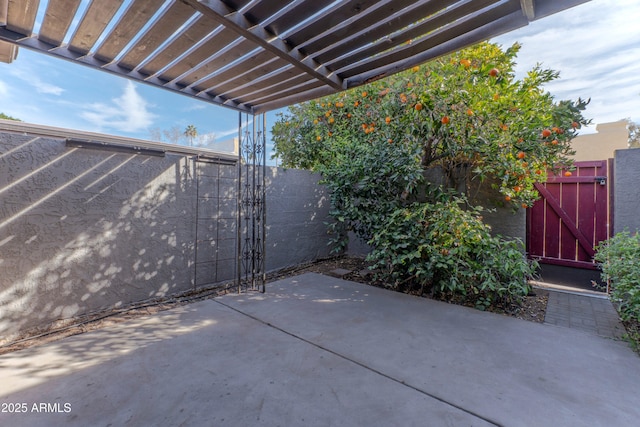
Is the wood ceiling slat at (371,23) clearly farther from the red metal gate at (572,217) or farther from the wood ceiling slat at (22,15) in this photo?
the red metal gate at (572,217)

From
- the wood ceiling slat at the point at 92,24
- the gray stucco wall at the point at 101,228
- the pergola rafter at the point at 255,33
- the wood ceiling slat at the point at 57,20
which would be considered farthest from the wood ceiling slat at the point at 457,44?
the gray stucco wall at the point at 101,228

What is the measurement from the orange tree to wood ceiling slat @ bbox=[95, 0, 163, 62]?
9.95ft

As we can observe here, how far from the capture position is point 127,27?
210 centimetres

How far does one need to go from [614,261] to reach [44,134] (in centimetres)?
623

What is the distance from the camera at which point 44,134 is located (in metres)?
2.84

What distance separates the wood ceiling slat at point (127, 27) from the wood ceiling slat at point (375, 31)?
1.18 meters

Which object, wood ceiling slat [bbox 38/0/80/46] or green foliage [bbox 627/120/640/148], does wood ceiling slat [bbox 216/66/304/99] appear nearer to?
wood ceiling slat [bbox 38/0/80/46]

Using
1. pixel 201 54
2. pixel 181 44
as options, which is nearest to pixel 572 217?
pixel 201 54

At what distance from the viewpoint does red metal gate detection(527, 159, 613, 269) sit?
13.6 ft

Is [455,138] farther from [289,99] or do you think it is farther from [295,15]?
[295,15]

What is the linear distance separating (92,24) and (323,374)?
10.4 feet

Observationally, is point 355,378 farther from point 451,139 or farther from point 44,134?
point 44,134

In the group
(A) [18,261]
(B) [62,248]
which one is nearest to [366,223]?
(B) [62,248]

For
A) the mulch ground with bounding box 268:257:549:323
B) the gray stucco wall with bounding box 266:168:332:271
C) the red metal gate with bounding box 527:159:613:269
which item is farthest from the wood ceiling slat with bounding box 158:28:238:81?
the red metal gate with bounding box 527:159:613:269
